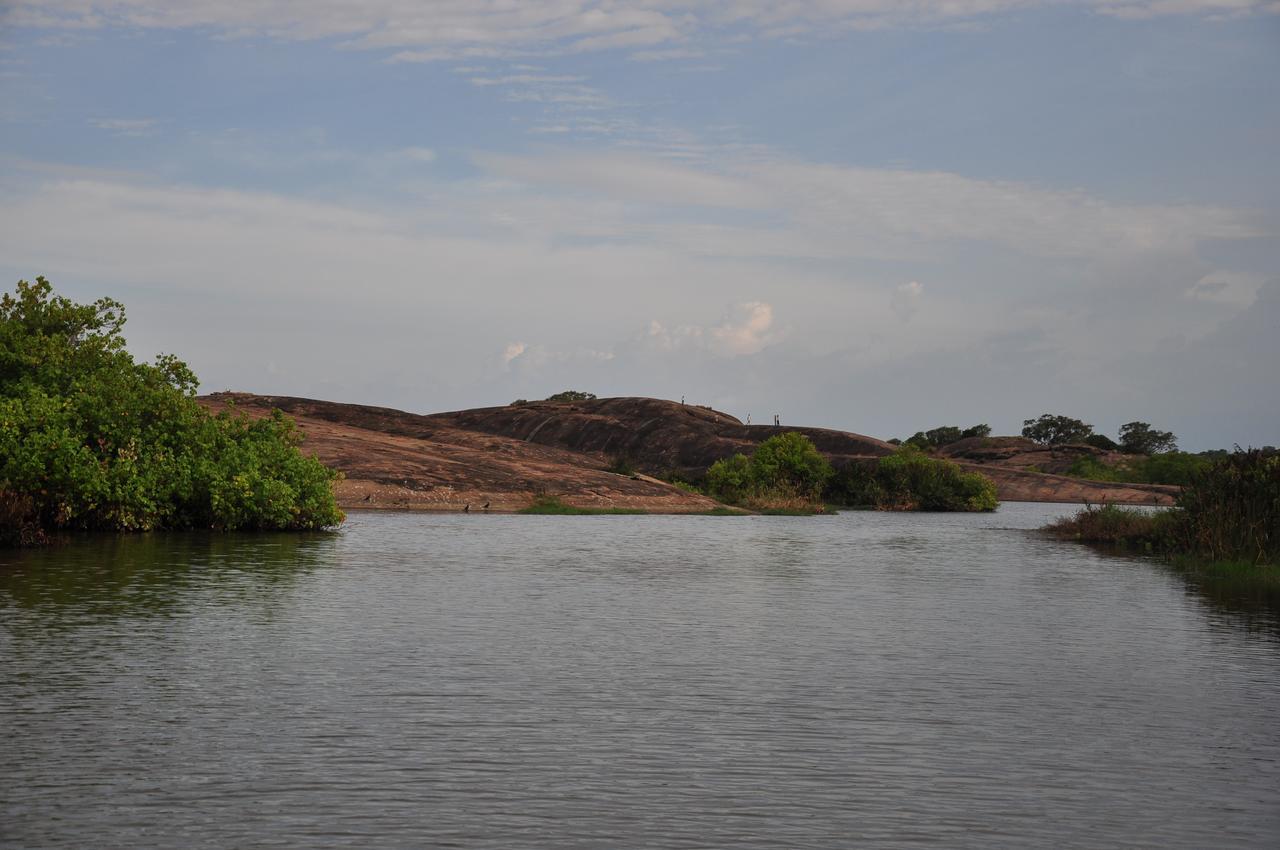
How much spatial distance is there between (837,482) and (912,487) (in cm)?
586

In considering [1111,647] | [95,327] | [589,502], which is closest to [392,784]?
[1111,647]

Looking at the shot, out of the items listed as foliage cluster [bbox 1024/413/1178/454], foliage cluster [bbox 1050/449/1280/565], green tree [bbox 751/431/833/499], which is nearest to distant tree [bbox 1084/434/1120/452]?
foliage cluster [bbox 1024/413/1178/454]

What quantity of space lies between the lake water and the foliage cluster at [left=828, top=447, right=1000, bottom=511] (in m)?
64.7

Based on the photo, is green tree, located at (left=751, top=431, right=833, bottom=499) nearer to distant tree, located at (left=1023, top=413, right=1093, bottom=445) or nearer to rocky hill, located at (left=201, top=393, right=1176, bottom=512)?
rocky hill, located at (left=201, top=393, right=1176, bottom=512)

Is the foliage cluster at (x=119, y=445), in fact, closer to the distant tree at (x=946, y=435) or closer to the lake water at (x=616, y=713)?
the lake water at (x=616, y=713)

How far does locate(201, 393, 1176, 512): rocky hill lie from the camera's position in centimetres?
6606

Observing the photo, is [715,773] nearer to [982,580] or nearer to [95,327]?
[982,580]

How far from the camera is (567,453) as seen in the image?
3393 inches

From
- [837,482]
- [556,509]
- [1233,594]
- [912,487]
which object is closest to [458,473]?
[556,509]

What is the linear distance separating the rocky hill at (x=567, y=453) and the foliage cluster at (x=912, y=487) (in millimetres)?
3616

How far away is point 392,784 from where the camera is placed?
11.2 meters

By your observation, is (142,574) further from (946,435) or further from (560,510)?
(946,435)

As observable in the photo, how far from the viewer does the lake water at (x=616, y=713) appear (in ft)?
33.9

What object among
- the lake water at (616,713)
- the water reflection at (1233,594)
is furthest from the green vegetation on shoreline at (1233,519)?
the lake water at (616,713)
